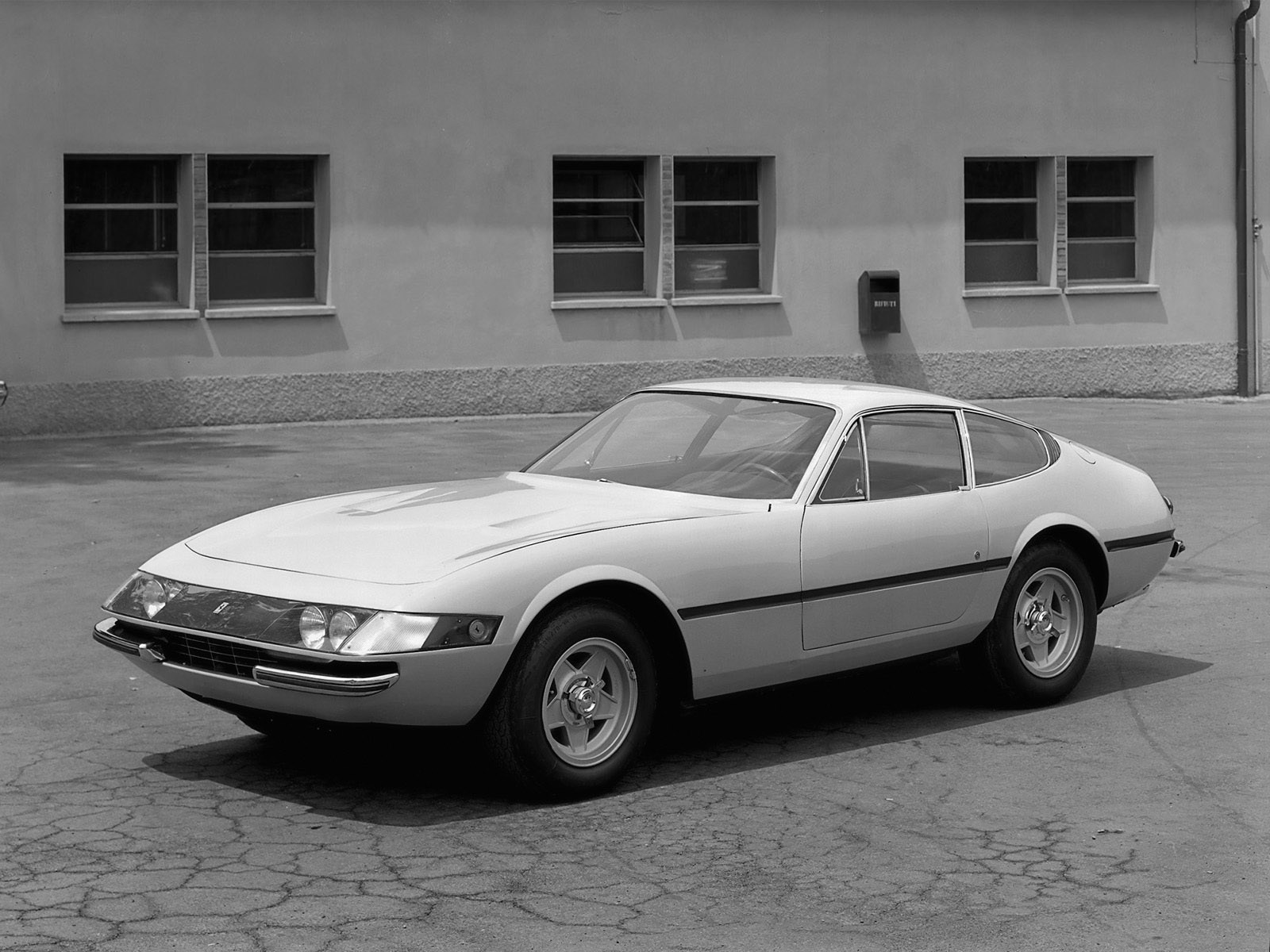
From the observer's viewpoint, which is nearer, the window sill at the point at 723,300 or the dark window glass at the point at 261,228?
the dark window glass at the point at 261,228

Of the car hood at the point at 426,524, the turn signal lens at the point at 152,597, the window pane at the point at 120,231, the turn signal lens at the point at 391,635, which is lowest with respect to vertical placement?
the turn signal lens at the point at 391,635

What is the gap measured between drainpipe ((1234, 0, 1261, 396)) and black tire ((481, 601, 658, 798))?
20058 millimetres

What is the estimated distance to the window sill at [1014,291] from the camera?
23156mm

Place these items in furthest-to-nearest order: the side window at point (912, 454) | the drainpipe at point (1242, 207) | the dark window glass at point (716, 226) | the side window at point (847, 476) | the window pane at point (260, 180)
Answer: the drainpipe at point (1242, 207) < the dark window glass at point (716, 226) < the window pane at point (260, 180) < the side window at point (912, 454) < the side window at point (847, 476)

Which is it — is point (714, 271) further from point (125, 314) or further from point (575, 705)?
point (575, 705)

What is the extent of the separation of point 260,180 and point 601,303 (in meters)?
4.03

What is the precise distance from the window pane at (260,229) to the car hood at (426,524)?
13403 millimetres

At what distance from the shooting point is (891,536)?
268 inches

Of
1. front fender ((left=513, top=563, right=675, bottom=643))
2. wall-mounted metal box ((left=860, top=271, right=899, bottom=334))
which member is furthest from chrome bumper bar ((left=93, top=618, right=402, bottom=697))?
wall-mounted metal box ((left=860, top=271, right=899, bottom=334))

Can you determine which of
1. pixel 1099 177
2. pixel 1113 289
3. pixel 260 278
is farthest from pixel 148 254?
pixel 1099 177

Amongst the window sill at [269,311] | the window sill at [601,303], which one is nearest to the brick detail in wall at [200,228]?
the window sill at [269,311]

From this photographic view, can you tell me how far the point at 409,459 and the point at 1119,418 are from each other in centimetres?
860

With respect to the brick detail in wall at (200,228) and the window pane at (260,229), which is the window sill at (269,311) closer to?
the brick detail in wall at (200,228)

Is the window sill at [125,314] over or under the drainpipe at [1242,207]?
under
